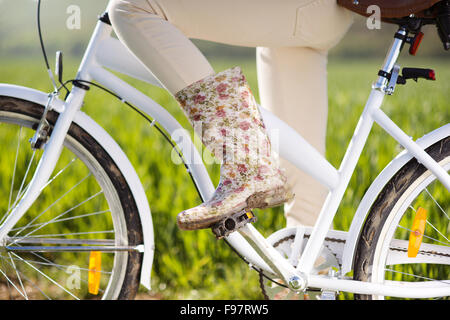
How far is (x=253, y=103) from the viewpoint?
1.45m

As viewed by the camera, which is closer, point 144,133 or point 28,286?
point 28,286

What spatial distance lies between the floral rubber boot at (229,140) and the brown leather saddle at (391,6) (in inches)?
15.0

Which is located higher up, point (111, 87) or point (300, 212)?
point (111, 87)

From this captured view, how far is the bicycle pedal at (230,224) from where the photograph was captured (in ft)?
4.81

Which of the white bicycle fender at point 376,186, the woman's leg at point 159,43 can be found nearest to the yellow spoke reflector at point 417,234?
the white bicycle fender at point 376,186

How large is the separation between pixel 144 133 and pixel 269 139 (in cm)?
291

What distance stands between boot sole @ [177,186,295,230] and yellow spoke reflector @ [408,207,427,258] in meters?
0.50

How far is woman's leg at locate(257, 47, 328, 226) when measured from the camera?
5.87 feet

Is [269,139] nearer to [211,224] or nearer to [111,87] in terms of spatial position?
[211,224]

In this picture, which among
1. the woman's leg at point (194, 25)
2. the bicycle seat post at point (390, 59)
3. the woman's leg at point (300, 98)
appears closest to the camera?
the woman's leg at point (194, 25)

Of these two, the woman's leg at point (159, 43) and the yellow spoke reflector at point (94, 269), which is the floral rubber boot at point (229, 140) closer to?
the woman's leg at point (159, 43)

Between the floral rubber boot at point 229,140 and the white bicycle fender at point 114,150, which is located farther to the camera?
the white bicycle fender at point 114,150
